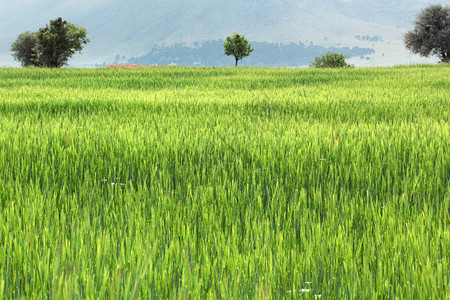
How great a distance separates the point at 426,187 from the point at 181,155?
188 centimetres

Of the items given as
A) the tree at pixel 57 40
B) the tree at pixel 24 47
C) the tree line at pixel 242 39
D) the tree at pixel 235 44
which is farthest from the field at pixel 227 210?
the tree at pixel 24 47

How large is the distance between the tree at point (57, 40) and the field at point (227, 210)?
3316 cm

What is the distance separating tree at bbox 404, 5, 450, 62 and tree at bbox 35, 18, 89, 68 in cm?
3266

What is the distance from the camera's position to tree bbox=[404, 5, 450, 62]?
3847 cm

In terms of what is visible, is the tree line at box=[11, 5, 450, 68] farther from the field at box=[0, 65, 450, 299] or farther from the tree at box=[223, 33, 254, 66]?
the field at box=[0, 65, 450, 299]

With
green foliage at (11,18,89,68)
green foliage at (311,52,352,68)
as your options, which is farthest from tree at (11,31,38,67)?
green foliage at (311,52,352,68)

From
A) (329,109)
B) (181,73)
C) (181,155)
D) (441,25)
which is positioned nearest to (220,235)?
(181,155)

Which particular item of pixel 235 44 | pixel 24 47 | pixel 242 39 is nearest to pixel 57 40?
pixel 235 44

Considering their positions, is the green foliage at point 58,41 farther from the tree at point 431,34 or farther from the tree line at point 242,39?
the tree at point 431,34

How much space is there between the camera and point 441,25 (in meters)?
39.2

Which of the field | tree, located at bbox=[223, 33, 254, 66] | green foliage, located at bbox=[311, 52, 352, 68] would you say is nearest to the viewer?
the field

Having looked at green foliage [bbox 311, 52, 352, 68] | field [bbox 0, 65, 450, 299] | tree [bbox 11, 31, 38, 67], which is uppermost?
tree [bbox 11, 31, 38, 67]

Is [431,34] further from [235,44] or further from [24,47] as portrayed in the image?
[24,47]

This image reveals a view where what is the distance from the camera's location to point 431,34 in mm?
38938
